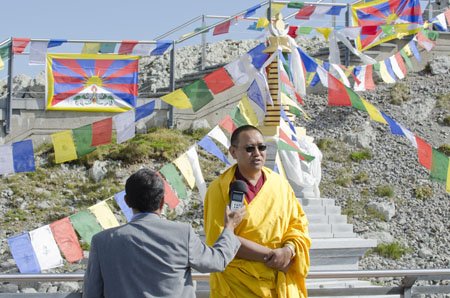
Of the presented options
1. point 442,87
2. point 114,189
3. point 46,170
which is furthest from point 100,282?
point 442,87

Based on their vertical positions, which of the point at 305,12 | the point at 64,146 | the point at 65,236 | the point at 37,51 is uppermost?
the point at 305,12

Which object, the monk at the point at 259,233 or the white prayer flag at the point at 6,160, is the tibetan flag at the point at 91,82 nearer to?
the white prayer flag at the point at 6,160

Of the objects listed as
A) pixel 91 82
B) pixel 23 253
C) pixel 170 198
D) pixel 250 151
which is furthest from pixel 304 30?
pixel 250 151

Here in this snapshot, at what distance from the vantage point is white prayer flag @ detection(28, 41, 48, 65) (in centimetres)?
1259

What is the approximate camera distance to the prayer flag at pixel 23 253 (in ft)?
24.1

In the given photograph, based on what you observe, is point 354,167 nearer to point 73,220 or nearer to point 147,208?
point 73,220

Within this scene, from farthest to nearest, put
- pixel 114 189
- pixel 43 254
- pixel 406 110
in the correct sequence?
1. pixel 406 110
2. pixel 114 189
3. pixel 43 254

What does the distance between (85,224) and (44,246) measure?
57 centimetres

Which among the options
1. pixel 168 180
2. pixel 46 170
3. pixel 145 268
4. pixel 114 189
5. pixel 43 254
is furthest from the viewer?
pixel 46 170

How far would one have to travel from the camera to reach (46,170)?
1253 cm

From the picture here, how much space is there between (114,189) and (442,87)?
8.96 metres

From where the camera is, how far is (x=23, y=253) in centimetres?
738

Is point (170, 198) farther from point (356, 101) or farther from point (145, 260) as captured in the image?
point (145, 260)

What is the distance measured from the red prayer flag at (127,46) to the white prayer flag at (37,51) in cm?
168
